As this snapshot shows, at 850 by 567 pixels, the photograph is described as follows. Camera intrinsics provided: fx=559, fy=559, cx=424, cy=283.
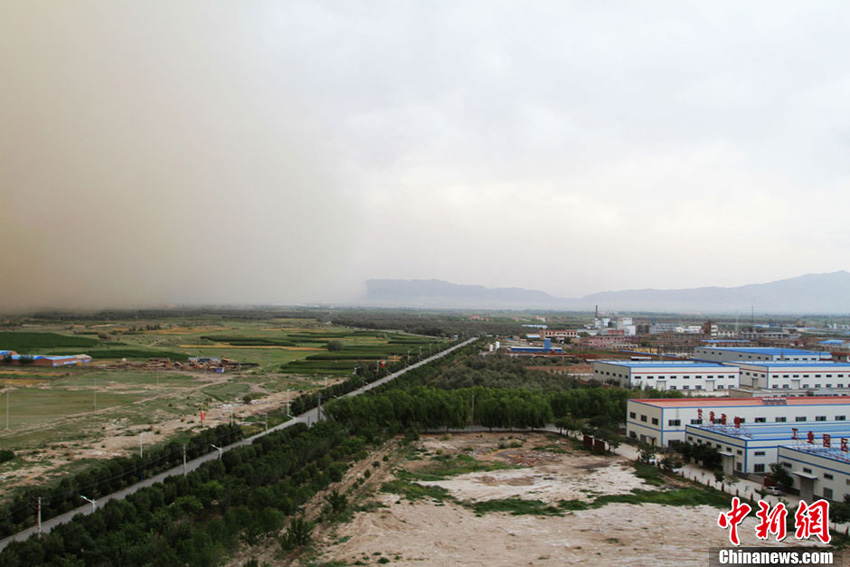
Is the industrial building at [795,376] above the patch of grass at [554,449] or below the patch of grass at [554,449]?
above

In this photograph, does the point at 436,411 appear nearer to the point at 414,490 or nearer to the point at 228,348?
the point at 414,490

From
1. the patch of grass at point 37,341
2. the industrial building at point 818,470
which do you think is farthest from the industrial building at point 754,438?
the patch of grass at point 37,341

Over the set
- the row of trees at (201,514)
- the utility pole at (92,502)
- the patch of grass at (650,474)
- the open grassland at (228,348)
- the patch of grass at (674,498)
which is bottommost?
the open grassland at (228,348)

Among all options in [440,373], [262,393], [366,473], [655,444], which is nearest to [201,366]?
[262,393]

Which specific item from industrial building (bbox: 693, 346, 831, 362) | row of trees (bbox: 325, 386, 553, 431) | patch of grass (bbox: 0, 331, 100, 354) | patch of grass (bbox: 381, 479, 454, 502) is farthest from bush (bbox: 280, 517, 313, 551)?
patch of grass (bbox: 0, 331, 100, 354)

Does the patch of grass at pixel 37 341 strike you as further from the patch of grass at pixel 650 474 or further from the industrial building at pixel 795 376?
the industrial building at pixel 795 376

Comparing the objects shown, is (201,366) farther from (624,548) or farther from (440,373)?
(624,548)

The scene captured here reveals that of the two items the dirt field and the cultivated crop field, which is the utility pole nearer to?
the cultivated crop field
